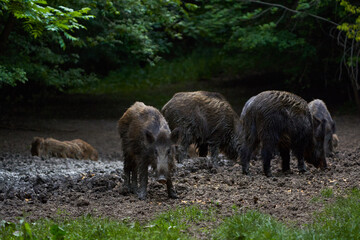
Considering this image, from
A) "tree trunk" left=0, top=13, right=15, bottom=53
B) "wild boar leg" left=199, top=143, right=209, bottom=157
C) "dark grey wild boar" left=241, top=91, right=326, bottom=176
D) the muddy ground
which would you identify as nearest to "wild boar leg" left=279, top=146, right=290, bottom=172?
"dark grey wild boar" left=241, top=91, right=326, bottom=176

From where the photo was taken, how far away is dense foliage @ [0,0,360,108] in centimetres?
1184

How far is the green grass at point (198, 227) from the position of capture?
4977mm

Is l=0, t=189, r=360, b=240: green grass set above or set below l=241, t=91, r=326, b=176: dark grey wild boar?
below

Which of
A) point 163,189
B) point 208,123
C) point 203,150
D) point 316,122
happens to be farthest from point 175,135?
point 203,150

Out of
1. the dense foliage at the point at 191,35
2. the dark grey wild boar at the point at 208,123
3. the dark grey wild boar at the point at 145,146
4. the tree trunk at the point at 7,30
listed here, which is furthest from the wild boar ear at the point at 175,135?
the tree trunk at the point at 7,30

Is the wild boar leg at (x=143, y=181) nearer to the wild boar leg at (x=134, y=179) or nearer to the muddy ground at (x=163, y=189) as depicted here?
the muddy ground at (x=163, y=189)

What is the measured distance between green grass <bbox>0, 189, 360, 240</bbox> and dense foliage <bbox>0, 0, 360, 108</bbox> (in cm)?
290

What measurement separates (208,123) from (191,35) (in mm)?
7771

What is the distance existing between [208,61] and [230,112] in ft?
57.4

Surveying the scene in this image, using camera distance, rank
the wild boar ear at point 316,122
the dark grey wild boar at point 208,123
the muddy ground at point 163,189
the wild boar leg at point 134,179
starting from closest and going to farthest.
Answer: the muddy ground at point 163,189
the wild boar leg at point 134,179
the wild boar ear at point 316,122
the dark grey wild boar at point 208,123

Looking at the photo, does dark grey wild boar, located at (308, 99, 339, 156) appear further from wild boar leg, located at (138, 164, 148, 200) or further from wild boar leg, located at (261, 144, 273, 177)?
wild boar leg, located at (138, 164, 148, 200)

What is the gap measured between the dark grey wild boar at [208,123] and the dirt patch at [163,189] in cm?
39

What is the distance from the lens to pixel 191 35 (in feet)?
57.1

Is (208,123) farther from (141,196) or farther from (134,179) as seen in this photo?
(141,196)
